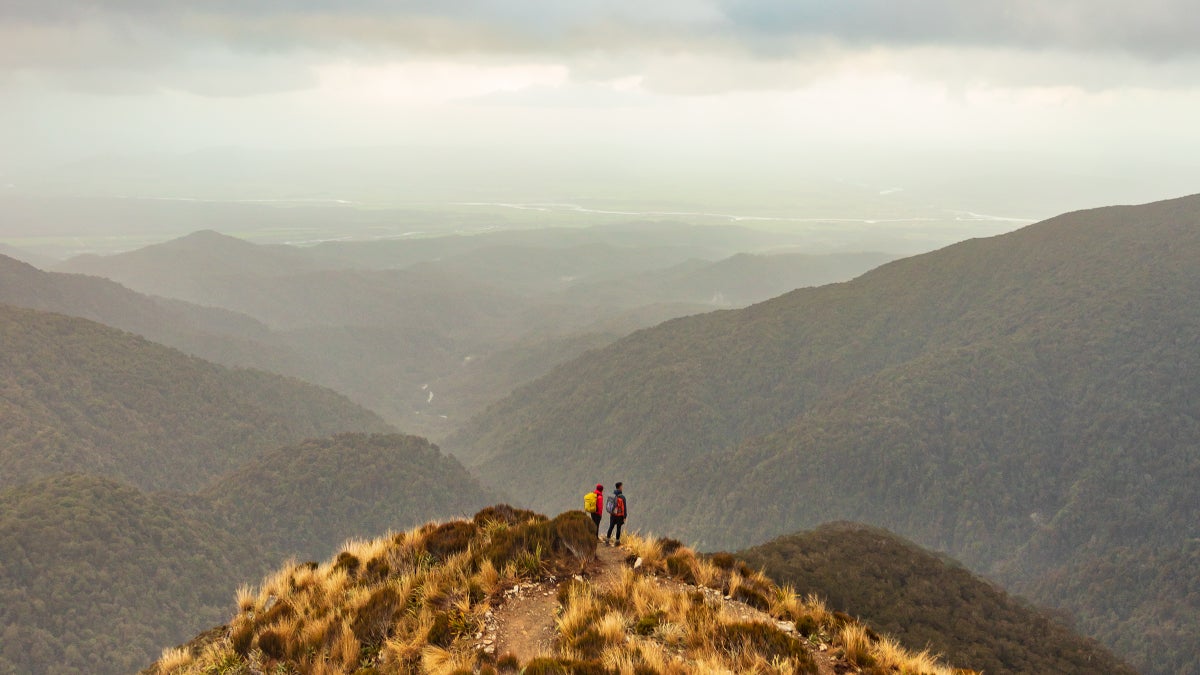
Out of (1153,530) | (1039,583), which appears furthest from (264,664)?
(1153,530)

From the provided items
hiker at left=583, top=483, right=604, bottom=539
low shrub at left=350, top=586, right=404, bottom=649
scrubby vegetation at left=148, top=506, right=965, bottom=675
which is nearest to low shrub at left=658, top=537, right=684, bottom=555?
scrubby vegetation at left=148, top=506, right=965, bottom=675

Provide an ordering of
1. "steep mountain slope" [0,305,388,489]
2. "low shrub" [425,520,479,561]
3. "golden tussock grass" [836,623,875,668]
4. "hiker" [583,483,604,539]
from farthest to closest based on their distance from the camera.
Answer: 1. "steep mountain slope" [0,305,388,489]
2. "hiker" [583,483,604,539]
3. "low shrub" [425,520,479,561]
4. "golden tussock grass" [836,623,875,668]

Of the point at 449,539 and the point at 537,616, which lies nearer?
the point at 537,616

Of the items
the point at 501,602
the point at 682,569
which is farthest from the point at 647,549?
the point at 501,602

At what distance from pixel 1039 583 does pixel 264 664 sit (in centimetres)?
10291

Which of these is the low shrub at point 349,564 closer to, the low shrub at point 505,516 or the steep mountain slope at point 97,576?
the low shrub at point 505,516

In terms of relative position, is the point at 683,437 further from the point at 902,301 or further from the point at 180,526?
the point at 180,526

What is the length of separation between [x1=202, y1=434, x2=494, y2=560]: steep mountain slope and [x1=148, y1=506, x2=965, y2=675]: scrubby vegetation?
90.2m

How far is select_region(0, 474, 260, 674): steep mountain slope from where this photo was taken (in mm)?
60906

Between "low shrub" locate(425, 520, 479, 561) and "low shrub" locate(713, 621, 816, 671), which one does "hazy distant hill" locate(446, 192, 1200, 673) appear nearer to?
"low shrub" locate(713, 621, 816, 671)

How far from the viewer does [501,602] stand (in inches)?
608

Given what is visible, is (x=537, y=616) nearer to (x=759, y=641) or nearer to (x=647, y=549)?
(x=647, y=549)

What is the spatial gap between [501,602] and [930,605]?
1601 inches

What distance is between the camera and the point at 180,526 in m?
82.6
